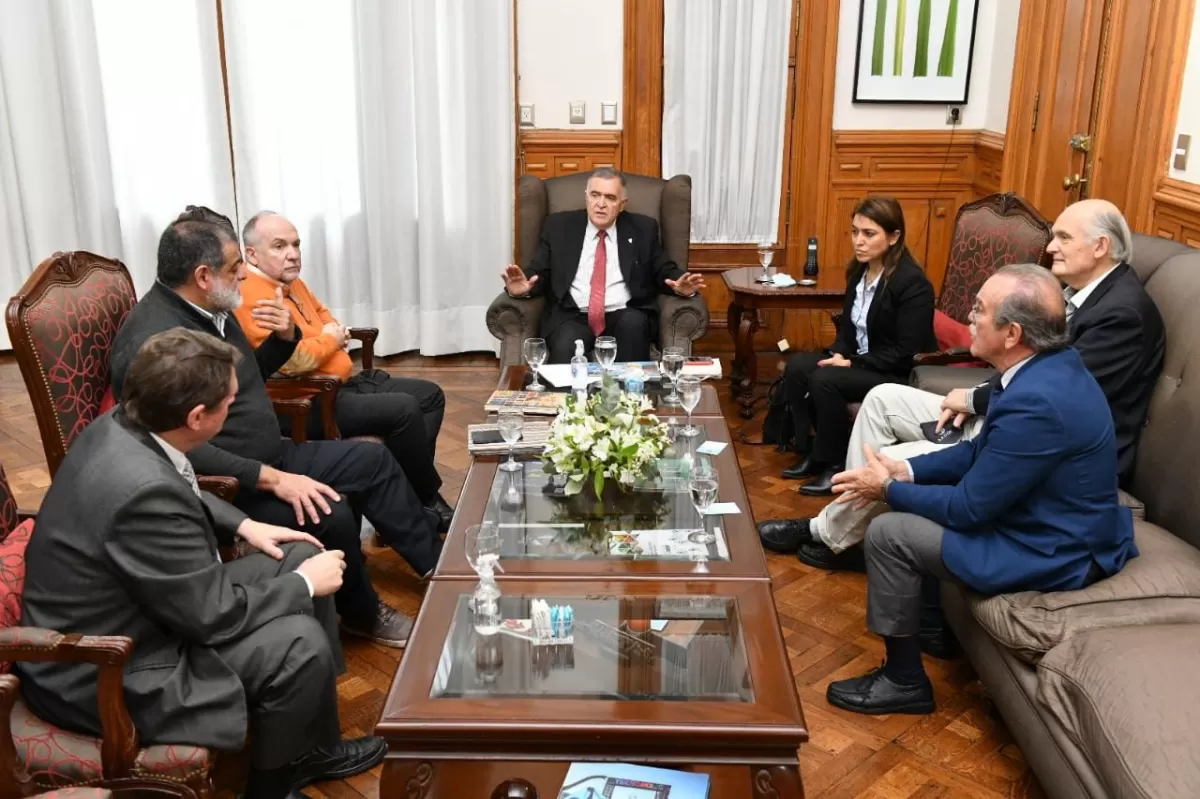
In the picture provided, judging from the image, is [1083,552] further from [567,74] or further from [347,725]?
[567,74]

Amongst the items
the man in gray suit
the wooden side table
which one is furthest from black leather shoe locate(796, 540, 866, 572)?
the man in gray suit

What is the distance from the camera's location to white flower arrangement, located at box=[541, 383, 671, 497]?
2527 mm

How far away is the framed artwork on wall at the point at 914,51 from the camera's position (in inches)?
207

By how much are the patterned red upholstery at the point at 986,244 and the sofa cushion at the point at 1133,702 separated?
6.37ft

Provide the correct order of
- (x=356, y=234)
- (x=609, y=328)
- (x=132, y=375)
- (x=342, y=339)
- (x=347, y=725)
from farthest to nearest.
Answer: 1. (x=356, y=234)
2. (x=609, y=328)
3. (x=342, y=339)
4. (x=347, y=725)
5. (x=132, y=375)

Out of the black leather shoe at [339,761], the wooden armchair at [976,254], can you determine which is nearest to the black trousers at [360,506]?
the black leather shoe at [339,761]

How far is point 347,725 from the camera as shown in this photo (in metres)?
2.63

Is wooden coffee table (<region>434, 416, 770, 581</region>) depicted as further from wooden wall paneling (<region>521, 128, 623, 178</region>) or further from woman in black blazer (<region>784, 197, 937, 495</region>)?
wooden wall paneling (<region>521, 128, 623, 178</region>)

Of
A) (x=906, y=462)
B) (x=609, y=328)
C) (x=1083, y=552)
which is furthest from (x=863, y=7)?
(x=1083, y=552)

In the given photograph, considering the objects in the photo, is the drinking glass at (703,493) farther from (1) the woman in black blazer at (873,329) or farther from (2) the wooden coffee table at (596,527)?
(1) the woman in black blazer at (873,329)

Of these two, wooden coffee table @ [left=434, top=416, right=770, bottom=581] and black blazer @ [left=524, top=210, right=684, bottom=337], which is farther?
black blazer @ [left=524, top=210, right=684, bottom=337]

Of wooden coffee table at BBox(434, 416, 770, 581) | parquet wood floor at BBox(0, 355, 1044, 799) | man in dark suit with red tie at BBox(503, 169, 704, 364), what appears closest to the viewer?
wooden coffee table at BBox(434, 416, 770, 581)

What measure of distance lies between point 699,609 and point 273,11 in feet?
14.0

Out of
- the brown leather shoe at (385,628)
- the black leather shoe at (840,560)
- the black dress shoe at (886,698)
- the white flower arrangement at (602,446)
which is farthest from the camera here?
the black leather shoe at (840,560)
